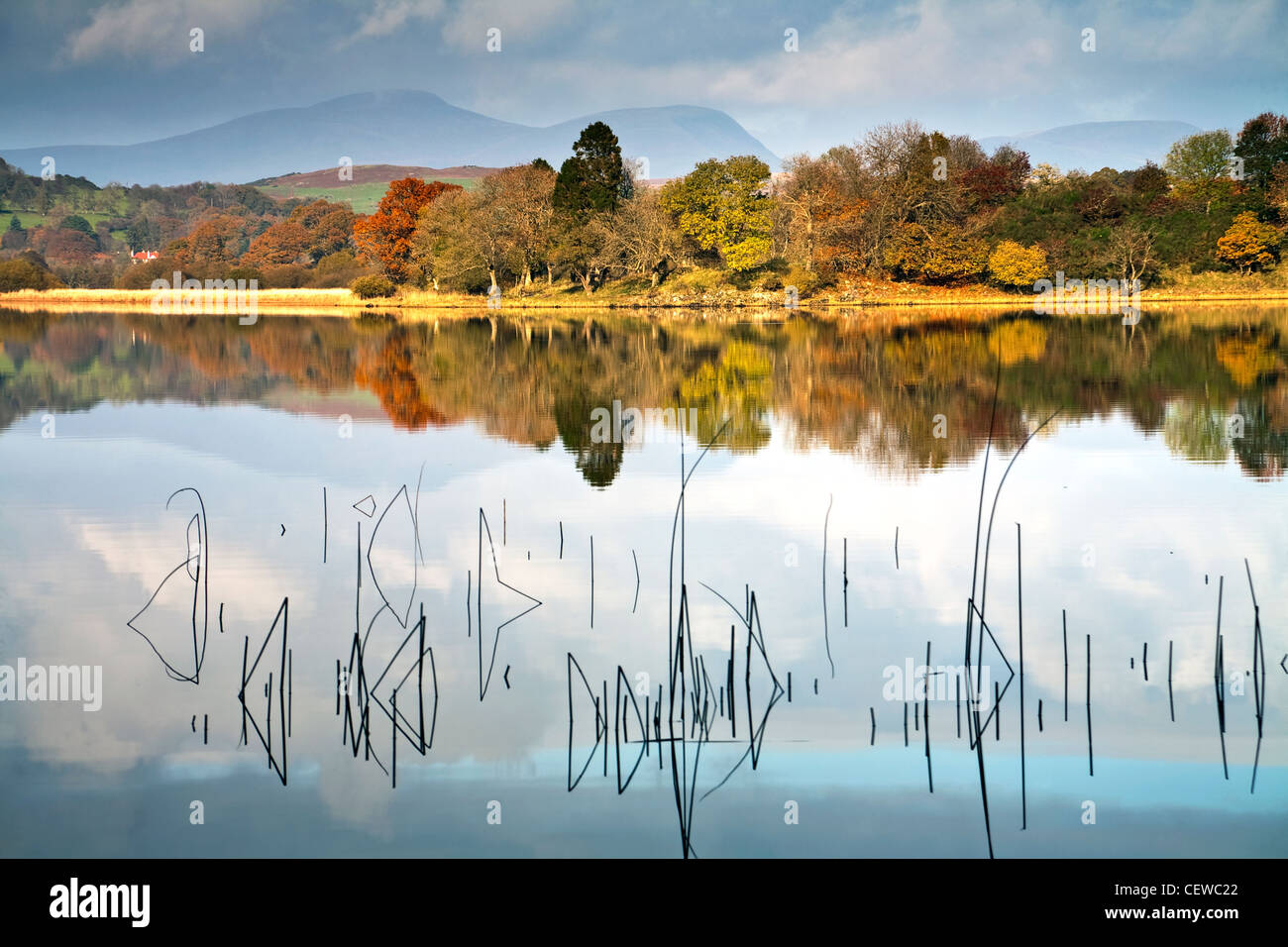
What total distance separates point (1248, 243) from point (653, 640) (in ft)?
179

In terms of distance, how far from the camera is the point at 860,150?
60.4m

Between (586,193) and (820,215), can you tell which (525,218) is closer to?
(586,193)

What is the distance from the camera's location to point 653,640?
6.53m

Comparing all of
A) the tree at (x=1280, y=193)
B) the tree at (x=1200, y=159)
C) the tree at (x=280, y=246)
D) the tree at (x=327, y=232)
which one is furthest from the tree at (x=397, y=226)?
the tree at (x=1280, y=193)

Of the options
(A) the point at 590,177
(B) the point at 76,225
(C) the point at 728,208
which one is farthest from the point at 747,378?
(B) the point at 76,225

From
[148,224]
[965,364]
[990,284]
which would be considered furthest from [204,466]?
[148,224]

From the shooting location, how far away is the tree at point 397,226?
68.8 m

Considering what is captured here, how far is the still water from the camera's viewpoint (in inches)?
183

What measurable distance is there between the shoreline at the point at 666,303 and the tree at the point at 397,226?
2.63m
